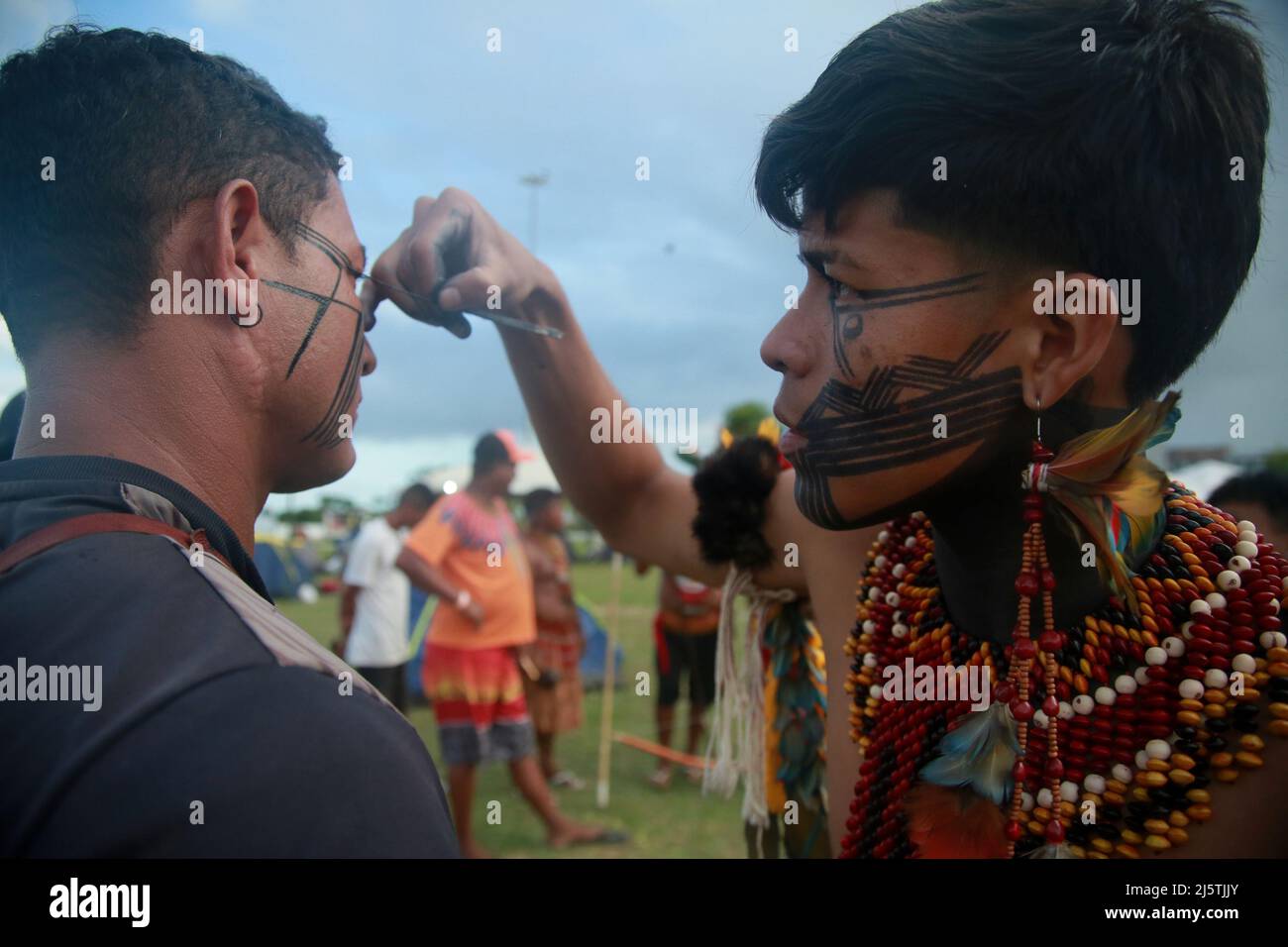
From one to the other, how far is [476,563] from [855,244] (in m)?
4.78

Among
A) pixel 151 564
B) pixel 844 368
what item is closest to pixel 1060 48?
pixel 844 368

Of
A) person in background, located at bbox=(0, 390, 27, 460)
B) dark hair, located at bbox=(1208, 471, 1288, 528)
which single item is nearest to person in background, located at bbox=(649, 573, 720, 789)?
dark hair, located at bbox=(1208, 471, 1288, 528)

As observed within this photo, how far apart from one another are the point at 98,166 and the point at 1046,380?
1.53m

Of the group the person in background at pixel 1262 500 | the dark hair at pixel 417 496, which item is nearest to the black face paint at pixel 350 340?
the person in background at pixel 1262 500

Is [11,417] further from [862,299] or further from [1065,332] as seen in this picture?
[1065,332]

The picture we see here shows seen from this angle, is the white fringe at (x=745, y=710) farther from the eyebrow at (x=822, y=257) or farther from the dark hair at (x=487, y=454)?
the dark hair at (x=487, y=454)

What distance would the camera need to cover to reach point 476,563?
5.98 metres

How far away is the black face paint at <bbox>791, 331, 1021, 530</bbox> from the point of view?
59.4 inches

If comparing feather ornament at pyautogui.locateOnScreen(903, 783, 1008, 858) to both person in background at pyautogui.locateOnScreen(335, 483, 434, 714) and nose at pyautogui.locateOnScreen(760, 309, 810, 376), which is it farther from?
person in background at pyautogui.locateOnScreen(335, 483, 434, 714)

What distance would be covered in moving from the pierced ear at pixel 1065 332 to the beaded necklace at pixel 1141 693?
A: 8.0 inches

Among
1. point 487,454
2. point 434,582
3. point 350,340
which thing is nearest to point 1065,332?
point 350,340

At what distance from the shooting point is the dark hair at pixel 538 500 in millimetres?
Answer: 7605

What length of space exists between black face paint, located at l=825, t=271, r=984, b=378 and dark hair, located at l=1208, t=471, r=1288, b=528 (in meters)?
2.71
